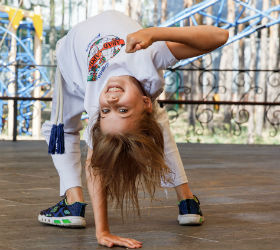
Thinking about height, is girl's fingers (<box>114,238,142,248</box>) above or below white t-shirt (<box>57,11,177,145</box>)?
below

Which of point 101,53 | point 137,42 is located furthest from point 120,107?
point 101,53

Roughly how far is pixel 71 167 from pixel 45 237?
485mm

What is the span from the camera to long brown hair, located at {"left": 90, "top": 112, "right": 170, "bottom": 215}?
7.06 ft

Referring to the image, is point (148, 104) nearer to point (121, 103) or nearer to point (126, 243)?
point (121, 103)

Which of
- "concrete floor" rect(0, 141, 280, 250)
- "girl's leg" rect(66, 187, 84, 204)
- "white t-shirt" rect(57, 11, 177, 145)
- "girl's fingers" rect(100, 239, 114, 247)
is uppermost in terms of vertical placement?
"white t-shirt" rect(57, 11, 177, 145)

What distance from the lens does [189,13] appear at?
29.1ft

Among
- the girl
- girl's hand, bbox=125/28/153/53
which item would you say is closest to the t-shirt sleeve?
the girl

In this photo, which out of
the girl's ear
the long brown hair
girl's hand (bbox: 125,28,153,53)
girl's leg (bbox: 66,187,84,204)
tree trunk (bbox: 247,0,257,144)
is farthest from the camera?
tree trunk (bbox: 247,0,257,144)

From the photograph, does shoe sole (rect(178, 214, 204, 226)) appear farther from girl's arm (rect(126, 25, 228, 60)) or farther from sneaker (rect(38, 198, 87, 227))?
girl's arm (rect(126, 25, 228, 60))

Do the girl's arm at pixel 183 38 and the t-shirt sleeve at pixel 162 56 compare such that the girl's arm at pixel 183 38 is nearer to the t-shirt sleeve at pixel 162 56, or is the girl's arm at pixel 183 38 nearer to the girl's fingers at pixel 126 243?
the t-shirt sleeve at pixel 162 56

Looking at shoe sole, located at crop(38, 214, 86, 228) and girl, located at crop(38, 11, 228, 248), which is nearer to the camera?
girl, located at crop(38, 11, 228, 248)

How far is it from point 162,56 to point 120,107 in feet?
1.02

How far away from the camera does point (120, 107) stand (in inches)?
85.1

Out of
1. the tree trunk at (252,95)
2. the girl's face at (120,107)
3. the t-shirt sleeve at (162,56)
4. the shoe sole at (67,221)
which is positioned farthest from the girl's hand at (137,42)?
the tree trunk at (252,95)
